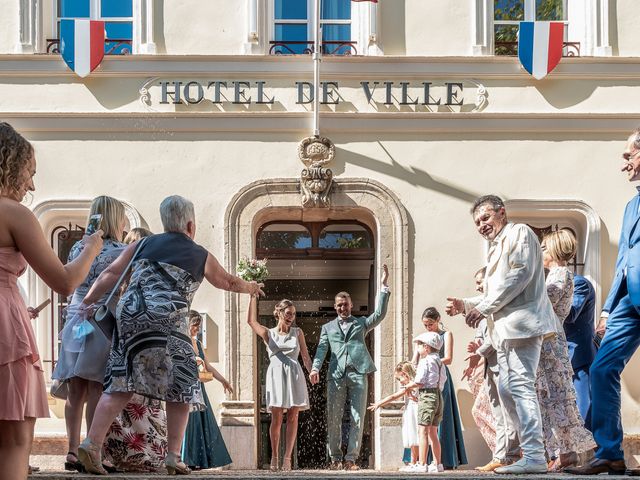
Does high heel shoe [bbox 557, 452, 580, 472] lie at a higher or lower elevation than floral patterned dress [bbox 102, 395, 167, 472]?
lower

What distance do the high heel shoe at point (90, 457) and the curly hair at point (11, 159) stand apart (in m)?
2.62

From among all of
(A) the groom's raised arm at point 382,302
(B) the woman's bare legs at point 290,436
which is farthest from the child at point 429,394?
(B) the woman's bare legs at point 290,436

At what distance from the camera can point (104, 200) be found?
368 inches

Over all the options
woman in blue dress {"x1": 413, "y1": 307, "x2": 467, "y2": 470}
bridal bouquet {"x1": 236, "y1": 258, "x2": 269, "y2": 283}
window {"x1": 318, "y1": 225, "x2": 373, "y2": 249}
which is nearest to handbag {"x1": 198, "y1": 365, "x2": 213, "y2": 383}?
bridal bouquet {"x1": 236, "y1": 258, "x2": 269, "y2": 283}

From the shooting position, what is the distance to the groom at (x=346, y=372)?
46.8ft

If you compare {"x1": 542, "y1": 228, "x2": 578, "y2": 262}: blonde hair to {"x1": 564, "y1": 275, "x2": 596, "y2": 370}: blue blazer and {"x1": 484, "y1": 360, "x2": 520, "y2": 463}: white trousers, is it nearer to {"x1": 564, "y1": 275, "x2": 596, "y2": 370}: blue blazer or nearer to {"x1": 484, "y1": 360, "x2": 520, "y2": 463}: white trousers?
{"x1": 564, "y1": 275, "x2": 596, "y2": 370}: blue blazer

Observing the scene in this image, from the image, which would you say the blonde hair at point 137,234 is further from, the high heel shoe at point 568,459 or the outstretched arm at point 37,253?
the outstretched arm at point 37,253

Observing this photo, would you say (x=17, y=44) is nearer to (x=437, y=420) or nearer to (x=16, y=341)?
(x=437, y=420)

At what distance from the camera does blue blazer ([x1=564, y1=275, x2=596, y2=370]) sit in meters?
10.6

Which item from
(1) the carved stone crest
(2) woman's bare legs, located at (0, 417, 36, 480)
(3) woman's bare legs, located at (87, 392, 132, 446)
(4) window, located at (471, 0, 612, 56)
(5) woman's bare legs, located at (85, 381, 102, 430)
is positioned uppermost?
(4) window, located at (471, 0, 612, 56)

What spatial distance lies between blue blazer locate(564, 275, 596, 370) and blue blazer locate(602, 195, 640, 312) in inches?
64.4

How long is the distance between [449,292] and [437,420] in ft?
9.79

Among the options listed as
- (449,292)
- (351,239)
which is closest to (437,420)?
(449,292)

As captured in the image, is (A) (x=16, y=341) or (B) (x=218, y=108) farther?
(B) (x=218, y=108)
